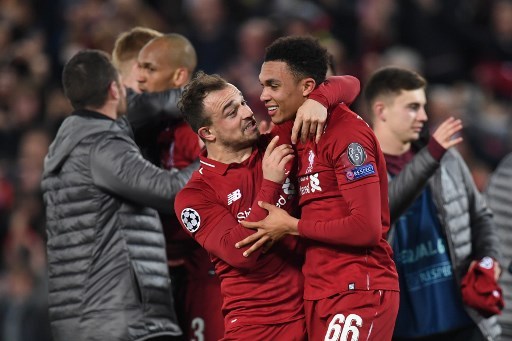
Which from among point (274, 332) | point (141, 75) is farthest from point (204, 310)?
point (141, 75)

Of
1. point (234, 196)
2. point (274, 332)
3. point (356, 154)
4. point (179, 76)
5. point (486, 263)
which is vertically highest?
point (179, 76)

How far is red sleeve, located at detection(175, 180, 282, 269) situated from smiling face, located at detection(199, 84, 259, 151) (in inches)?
10.3

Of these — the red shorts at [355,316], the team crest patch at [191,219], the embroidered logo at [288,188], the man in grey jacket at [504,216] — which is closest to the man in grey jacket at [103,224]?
the team crest patch at [191,219]

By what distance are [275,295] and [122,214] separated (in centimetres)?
118

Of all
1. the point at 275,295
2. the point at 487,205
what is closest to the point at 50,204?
the point at 275,295

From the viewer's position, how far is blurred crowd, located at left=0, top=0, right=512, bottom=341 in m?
10.6

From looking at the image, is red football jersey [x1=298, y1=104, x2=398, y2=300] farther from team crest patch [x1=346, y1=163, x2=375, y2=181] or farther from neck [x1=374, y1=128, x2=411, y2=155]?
neck [x1=374, y1=128, x2=411, y2=155]

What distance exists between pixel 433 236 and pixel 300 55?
165cm

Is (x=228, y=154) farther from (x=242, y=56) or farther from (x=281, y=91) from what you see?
(x=242, y=56)

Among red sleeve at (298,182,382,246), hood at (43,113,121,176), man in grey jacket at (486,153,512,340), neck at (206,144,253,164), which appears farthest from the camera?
man in grey jacket at (486,153,512,340)

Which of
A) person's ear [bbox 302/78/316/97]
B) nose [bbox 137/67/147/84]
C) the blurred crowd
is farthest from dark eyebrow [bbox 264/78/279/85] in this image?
the blurred crowd

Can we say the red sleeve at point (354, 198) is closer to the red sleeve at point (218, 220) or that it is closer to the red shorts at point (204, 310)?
the red sleeve at point (218, 220)

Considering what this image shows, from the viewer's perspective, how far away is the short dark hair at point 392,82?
21.6 feet

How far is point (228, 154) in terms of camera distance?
5.34 metres
